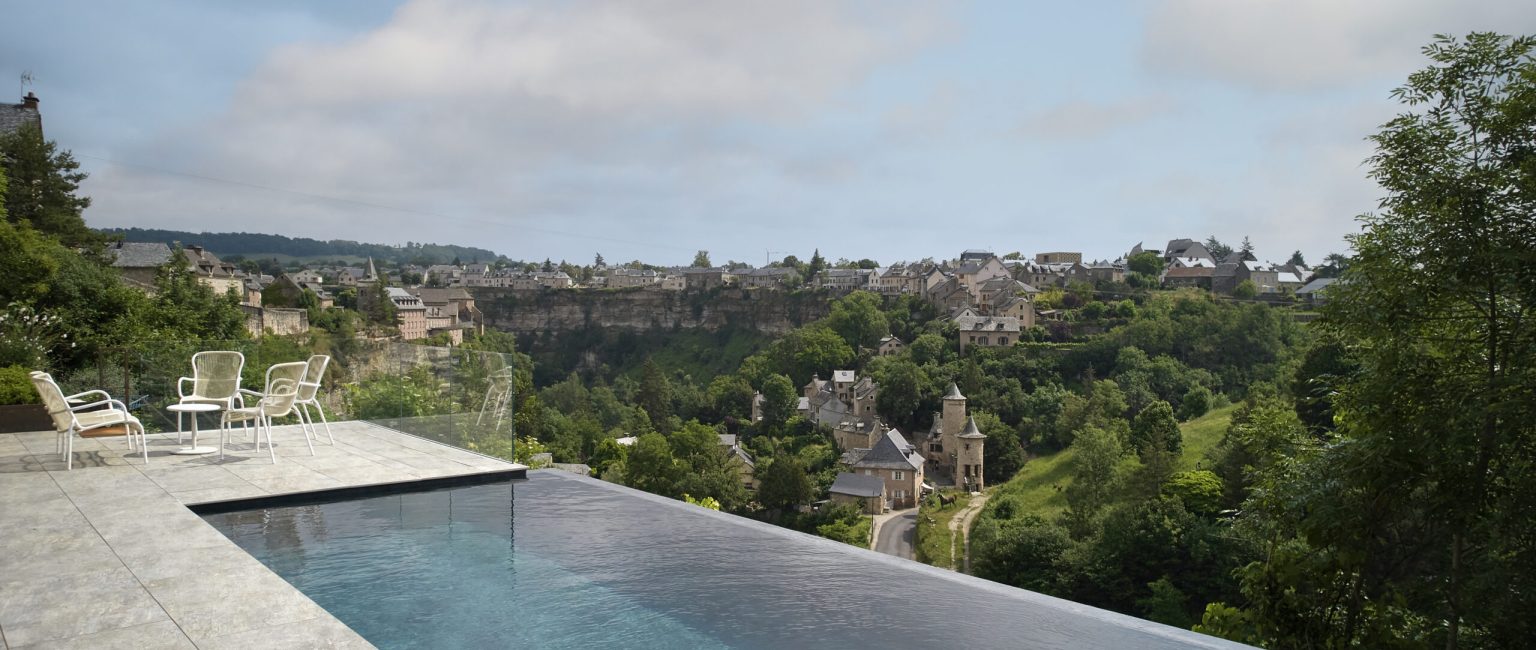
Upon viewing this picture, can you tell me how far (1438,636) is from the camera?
6254 millimetres

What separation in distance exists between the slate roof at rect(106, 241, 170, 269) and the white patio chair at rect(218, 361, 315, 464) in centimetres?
3148

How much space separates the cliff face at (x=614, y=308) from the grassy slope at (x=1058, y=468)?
44795mm

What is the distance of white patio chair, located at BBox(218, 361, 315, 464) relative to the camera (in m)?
6.63

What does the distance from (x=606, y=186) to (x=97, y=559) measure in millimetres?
58756

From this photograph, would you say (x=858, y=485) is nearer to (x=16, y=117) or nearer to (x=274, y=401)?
(x=16, y=117)

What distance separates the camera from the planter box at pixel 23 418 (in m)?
7.88

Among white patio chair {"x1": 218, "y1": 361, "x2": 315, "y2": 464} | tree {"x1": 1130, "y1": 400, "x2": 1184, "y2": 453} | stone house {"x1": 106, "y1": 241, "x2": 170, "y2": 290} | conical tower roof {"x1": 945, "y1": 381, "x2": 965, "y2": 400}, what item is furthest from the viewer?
conical tower roof {"x1": 945, "y1": 381, "x2": 965, "y2": 400}

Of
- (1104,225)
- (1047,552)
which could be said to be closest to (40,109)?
(1047,552)

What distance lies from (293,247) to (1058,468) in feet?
321

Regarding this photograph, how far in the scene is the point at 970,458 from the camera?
44.2 metres

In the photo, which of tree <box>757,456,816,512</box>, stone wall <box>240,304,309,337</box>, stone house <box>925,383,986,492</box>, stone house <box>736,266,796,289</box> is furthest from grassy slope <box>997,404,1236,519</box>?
stone house <box>736,266,796,289</box>

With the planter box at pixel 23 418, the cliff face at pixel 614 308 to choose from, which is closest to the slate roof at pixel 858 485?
the planter box at pixel 23 418

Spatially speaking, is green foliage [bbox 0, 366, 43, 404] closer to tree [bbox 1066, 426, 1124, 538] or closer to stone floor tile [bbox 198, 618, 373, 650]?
stone floor tile [bbox 198, 618, 373, 650]

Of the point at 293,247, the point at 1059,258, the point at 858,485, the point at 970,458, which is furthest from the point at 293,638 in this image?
the point at 293,247
